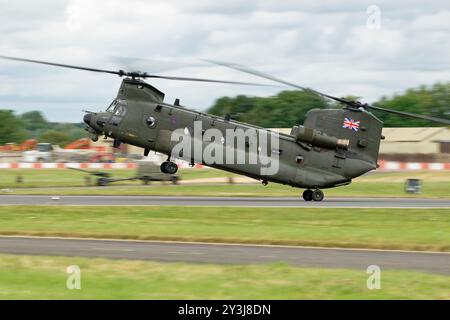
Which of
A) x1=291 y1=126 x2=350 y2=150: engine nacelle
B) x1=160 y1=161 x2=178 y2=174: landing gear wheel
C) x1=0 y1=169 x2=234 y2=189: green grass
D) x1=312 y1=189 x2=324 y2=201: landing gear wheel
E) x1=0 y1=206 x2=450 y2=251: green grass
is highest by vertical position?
x1=291 y1=126 x2=350 y2=150: engine nacelle

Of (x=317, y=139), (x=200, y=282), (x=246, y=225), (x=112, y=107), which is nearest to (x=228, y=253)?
(x=200, y=282)

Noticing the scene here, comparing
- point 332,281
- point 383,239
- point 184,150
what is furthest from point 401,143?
point 332,281

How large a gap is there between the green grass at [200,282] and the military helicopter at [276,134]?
16.1 m

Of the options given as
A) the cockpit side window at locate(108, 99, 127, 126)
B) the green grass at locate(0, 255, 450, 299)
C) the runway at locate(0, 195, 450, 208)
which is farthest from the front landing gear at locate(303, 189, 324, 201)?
the green grass at locate(0, 255, 450, 299)

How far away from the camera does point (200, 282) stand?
17.5 metres

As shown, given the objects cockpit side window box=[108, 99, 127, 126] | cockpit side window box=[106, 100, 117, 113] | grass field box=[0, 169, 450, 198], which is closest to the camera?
cockpit side window box=[108, 99, 127, 126]

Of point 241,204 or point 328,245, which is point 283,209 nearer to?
point 241,204

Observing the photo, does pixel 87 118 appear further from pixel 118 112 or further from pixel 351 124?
pixel 351 124

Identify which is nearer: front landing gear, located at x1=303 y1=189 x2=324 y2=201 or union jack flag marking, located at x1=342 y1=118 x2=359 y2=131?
union jack flag marking, located at x1=342 y1=118 x2=359 y2=131

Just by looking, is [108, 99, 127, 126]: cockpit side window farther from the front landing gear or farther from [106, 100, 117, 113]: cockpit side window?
the front landing gear

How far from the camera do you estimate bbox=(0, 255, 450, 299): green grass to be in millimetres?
15922

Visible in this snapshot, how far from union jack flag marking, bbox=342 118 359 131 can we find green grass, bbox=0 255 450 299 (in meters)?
18.5
